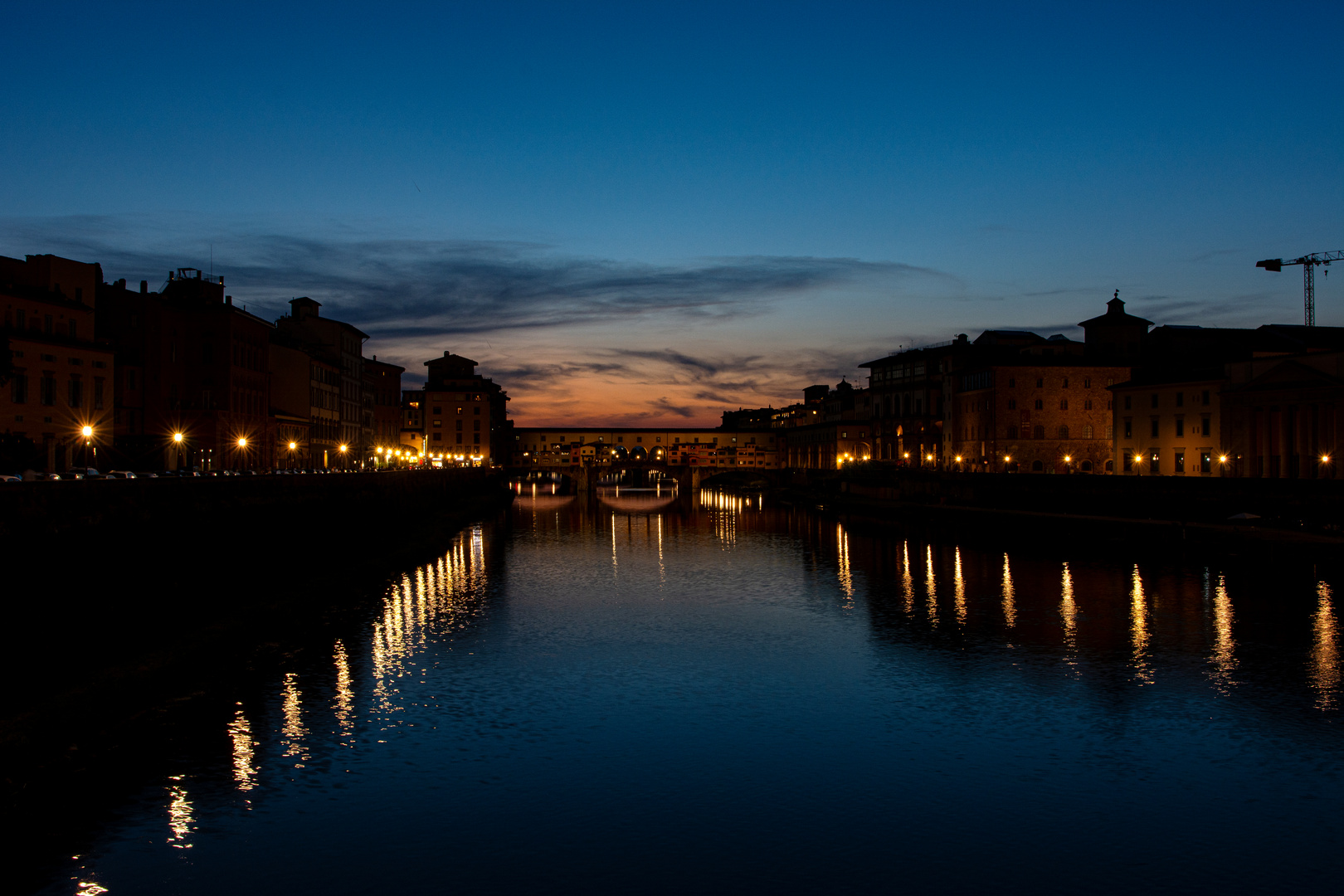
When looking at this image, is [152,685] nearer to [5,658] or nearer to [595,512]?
[5,658]

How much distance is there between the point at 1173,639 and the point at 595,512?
3108 inches

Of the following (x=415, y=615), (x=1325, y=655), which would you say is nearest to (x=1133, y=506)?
(x=1325, y=655)

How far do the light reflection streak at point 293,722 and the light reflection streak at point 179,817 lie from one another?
188cm

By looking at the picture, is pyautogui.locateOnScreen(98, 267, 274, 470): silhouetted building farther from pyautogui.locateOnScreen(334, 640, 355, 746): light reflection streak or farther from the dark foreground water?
pyautogui.locateOnScreen(334, 640, 355, 746): light reflection streak

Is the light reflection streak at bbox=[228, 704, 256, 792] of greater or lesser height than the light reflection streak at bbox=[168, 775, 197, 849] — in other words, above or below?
above

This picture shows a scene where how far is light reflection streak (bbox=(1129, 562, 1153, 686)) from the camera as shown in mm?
23797

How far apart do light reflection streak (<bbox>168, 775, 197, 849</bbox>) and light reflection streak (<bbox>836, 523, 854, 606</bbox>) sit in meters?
25.7

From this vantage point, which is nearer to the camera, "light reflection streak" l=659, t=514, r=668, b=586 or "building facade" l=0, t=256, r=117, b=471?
"light reflection streak" l=659, t=514, r=668, b=586

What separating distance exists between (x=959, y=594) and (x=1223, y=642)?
11372 millimetres

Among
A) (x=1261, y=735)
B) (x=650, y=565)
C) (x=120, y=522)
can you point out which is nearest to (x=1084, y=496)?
(x=650, y=565)

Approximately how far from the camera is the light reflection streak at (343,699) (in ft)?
63.6

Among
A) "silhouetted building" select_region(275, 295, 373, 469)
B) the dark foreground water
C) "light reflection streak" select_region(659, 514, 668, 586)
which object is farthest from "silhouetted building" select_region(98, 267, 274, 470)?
the dark foreground water

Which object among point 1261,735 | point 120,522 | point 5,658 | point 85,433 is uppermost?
point 85,433

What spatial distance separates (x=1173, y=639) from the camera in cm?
2797
